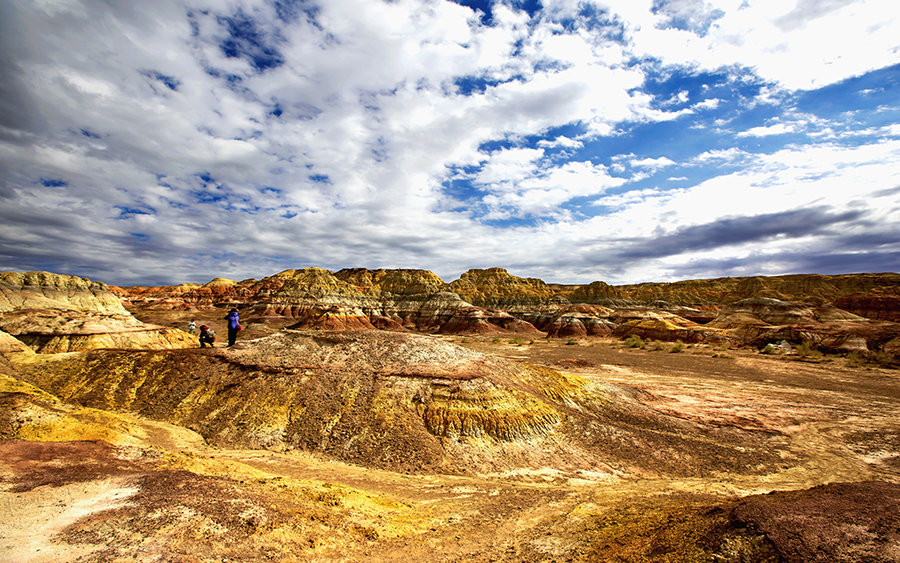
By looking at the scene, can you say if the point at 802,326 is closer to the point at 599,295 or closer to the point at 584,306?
the point at 584,306

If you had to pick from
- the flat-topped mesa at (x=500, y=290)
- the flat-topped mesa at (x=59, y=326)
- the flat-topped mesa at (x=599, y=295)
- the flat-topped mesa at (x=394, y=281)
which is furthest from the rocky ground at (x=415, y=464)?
the flat-topped mesa at (x=394, y=281)

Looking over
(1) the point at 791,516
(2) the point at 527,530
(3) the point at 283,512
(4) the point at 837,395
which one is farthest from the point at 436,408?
(4) the point at 837,395

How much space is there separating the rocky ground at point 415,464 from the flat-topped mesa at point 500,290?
3365 inches

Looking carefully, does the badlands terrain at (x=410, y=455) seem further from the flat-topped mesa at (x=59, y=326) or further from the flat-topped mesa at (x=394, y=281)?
the flat-topped mesa at (x=394, y=281)

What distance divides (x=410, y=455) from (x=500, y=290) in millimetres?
114113

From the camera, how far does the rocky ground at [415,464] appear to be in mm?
5727

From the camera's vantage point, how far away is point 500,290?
125375 millimetres

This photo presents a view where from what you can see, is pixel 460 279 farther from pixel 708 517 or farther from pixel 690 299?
pixel 708 517

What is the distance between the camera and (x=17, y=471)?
669 centimetres

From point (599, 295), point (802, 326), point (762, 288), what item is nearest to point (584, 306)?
point (599, 295)

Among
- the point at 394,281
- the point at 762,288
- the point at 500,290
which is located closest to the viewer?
the point at 762,288

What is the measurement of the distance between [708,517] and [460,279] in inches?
5294

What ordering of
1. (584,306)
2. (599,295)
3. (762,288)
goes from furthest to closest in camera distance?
(762,288)
(599,295)
(584,306)

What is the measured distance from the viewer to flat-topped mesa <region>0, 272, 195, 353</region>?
26719 millimetres
